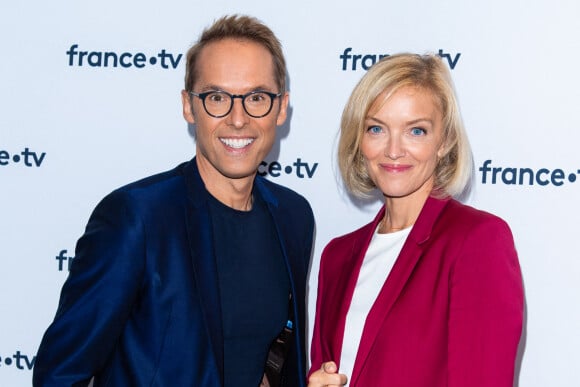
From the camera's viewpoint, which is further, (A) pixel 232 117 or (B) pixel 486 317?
(A) pixel 232 117

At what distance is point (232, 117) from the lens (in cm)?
229

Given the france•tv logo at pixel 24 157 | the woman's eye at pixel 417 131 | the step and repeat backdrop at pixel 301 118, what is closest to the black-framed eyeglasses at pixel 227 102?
the woman's eye at pixel 417 131

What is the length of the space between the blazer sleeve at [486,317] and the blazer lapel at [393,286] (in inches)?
6.7

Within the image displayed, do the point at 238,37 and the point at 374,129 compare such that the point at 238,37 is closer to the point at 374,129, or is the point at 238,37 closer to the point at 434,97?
the point at 374,129

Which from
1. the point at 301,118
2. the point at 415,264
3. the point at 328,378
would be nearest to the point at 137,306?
the point at 328,378

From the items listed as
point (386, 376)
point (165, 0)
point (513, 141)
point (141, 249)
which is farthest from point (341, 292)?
point (165, 0)

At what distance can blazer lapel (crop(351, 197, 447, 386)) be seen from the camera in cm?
213

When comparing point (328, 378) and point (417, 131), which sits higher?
point (417, 131)

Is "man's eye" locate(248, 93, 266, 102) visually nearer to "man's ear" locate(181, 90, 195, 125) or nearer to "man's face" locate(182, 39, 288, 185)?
"man's face" locate(182, 39, 288, 185)

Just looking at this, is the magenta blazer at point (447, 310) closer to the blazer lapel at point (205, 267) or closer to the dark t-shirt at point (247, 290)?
the dark t-shirt at point (247, 290)

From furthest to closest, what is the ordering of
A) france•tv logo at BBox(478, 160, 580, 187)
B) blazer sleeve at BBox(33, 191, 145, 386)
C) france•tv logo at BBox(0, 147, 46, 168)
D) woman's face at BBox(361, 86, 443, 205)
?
france•tv logo at BBox(0, 147, 46, 168)
france•tv logo at BBox(478, 160, 580, 187)
woman's face at BBox(361, 86, 443, 205)
blazer sleeve at BBox(33, 191, 145, 386)

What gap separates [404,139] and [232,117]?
52cm

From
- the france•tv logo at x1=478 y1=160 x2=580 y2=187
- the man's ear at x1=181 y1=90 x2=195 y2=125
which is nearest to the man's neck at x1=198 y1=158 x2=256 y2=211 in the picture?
the man's ear at x1=181 y1=90 x2=195 y2=125

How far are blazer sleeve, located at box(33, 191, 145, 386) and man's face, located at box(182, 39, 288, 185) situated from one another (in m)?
0.33
